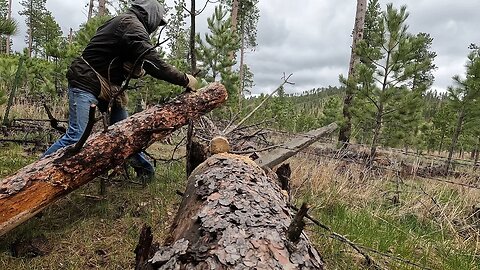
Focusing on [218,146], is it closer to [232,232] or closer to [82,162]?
[82,162]

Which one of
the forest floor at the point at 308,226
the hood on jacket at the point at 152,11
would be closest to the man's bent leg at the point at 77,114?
the forest floor at the point at 308,226

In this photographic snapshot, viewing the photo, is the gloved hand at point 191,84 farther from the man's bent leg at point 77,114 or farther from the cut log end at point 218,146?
the man's bent leg at point 77,114

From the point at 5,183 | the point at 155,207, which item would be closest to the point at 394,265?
the point at 155,207

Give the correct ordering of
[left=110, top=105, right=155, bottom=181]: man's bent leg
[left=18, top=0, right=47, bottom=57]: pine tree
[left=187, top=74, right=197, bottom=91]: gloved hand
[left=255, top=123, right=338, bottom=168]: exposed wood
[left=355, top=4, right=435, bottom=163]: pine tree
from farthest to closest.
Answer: [left=18, top=0, right=47, bottom=57]: pine tree < [left=355, top=4, right=435, bottom=163]: pine tree < [left=255, top=123, right=338, bottom=168]: exposed wood < [left=110, top=105, right=155, bottom=181]: man's bent leg < [left=187, top=74, right=197, bottom=91]: gloved hand

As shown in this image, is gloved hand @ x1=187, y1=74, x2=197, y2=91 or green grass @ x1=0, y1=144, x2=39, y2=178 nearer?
gloved hand @ x1=187, y1=74, x2=197, y2=91

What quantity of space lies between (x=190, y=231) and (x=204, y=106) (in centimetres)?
225

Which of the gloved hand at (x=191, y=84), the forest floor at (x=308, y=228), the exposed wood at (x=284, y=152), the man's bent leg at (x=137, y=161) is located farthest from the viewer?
the exposed wood at (x=284, y=152)

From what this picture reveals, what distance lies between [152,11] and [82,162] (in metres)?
1.66

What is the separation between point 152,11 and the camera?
11.0 feet

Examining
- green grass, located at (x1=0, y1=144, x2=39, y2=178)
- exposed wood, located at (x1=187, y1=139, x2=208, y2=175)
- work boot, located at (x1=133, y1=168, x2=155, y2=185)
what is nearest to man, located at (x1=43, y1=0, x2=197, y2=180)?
exposed wood, located at (x1=187, y1=139, x2=208, y2=175)

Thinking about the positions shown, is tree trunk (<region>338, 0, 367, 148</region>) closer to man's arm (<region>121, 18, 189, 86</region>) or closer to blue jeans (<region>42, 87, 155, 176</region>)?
man's arm (<region>121, 18, 189, 86</region>)

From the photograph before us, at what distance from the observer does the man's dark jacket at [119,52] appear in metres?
3.07

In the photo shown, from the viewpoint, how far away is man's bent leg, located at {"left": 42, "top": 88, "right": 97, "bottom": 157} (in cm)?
309

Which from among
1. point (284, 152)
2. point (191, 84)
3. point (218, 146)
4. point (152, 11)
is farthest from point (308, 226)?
point (152, 11)
